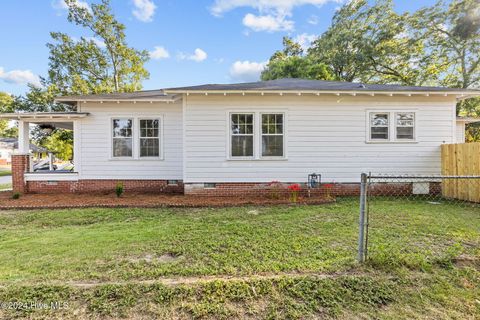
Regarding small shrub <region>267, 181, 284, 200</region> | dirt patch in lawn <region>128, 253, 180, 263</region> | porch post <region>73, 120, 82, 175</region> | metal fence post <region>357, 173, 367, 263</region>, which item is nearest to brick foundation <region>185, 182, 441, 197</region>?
small shrub <region>267, 181, 284, 200</region>

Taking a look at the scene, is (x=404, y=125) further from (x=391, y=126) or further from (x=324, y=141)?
(x=324, y=141)

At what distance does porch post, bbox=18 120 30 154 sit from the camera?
8.23 meters

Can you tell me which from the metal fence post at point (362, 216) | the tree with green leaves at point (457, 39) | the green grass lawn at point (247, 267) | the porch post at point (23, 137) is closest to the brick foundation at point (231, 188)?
the porch post at point (23, 137)

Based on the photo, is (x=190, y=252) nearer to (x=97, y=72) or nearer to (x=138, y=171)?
(x=138, y=171)

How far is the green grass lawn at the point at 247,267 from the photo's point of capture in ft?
7.12

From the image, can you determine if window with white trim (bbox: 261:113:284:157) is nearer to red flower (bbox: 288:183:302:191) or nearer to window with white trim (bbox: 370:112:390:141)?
red flower (bbox: 288:183:302:191)

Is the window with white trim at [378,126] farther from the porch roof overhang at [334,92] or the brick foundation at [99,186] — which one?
the brick foundation at [99,186]

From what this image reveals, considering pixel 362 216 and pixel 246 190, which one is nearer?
pixel 362 216

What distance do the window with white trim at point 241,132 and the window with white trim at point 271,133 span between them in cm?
43

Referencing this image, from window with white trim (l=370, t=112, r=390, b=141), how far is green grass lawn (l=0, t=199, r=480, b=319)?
11.4 feet

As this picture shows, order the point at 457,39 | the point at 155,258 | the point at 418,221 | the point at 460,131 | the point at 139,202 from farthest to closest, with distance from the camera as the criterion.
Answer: the point at 457,39, the point at 460,131, the point at 139,202, the point at 418,221, the point at 155,258

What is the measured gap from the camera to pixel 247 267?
286 cm

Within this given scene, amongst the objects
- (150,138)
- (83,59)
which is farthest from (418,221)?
(83,59)

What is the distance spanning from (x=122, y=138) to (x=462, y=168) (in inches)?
446
